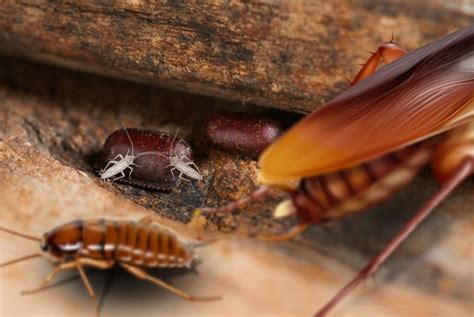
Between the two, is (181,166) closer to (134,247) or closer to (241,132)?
(241,132)

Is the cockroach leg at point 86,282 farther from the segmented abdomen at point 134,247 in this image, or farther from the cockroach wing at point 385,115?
the cockroach wing at point 385,115

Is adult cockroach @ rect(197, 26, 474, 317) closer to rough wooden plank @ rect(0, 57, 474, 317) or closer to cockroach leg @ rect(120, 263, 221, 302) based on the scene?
rough wooden plank @ rect(0, 57, 474, 317)

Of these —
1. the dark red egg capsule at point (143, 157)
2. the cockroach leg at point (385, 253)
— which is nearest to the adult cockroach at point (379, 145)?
the cockroach leg at point (385, 253)

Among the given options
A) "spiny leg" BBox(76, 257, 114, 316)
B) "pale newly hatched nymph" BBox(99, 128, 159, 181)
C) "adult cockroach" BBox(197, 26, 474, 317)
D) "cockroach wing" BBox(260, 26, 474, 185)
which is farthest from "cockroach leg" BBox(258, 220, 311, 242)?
"pale newly hatched nymph" BBox(99, 128, 159, 181)

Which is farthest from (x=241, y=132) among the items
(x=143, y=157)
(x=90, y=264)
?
(x=90, y=264)

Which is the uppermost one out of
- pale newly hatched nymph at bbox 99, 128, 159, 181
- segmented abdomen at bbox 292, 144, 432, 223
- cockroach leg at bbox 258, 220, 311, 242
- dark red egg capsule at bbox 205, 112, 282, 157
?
dark red egg capsule at bbox 205, 112, 282, 157

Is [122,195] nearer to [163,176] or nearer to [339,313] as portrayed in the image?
[163,176]
